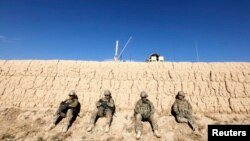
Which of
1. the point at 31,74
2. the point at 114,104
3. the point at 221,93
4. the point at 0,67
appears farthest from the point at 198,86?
the point at 0,67

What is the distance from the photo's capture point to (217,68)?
12727 millimetres

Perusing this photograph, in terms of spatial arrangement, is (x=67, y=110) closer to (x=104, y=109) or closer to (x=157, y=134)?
(x=104, y=109)

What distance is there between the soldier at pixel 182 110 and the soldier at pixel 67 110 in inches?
160

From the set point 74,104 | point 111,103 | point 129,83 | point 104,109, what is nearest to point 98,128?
point 104,109

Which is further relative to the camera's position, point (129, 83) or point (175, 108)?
point (129, 83)

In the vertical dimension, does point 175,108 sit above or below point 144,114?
above

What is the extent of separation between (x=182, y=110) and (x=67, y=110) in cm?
469

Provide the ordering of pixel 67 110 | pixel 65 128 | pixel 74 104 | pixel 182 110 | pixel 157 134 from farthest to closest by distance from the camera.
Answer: pixel 67 110 → pixel 74 104 → pixel 182 110 → pixel 65 128 → pixel 157 134

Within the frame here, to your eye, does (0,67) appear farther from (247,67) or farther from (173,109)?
(247,67)

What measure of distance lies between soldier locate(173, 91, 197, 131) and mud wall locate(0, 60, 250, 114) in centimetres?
75

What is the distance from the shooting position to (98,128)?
427 inches

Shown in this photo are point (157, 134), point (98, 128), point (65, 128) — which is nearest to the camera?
point (157, 134)

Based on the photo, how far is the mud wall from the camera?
1198cm

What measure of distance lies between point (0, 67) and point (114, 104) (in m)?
6.77
